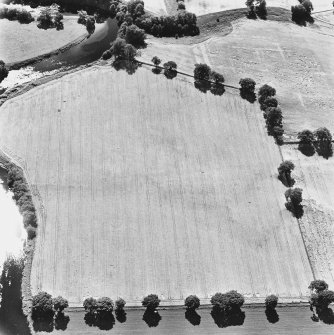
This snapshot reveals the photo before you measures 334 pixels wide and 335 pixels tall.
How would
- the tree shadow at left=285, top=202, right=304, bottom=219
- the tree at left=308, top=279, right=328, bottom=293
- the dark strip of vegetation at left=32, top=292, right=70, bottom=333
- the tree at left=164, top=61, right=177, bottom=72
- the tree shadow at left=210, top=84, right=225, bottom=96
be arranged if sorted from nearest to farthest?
the dark strip of vegetation at left=32, top=292, right=70, bottom=333, the tree at left=308, top=279, right=328, bottom=293, the tree shadow at left=285, top=202, right=304, bottom=219, the tree shadow at left=210, top=84, right=225, bottom=96, the tree at left=164, top=61, right=177, bottom=72

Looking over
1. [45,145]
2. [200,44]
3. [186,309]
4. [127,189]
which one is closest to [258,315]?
[186,309]

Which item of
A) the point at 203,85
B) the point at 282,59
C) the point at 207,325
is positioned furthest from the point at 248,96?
the point at 207,325

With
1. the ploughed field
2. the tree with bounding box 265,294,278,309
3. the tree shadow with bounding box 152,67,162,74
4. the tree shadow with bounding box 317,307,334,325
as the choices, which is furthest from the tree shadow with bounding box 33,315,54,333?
the tree shadow with bounding box 152,67,162,74

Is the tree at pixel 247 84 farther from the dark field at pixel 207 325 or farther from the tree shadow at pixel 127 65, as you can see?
the dark field at pixel 207 325

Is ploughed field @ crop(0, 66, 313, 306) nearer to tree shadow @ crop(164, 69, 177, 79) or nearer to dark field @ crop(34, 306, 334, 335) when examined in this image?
tree shadow @ crop(164, 69, 177, 79)

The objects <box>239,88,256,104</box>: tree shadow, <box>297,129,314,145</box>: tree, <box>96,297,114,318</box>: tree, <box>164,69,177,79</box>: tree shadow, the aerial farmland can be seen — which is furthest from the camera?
<box>164,69,177,79</box>: tree shadow

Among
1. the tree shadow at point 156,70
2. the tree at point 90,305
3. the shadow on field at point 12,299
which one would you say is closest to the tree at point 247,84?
the tree shadow at point 156,70

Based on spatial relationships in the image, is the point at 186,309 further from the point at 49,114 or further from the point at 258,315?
the point at 49,114
